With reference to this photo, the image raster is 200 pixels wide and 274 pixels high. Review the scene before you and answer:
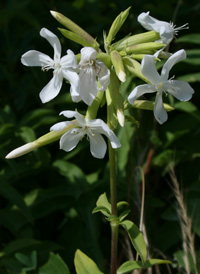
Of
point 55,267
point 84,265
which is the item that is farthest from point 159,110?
point 55,267

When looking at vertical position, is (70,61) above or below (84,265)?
above

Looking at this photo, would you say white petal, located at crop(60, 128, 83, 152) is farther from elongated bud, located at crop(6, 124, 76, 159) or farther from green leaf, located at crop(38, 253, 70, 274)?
green leaf, located at crop(38, 253, 70, 274)

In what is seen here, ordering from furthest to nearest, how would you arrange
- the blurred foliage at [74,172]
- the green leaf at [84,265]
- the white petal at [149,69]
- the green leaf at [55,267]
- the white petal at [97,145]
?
the blurred foliage at [74,172] → the green leaf at [55,267] → the green leaf at [84,265] → the white petal at [97,145] → the white petal at [149,69]

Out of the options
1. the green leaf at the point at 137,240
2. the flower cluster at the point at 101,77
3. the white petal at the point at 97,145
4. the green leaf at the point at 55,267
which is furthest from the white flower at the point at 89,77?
the green leaf at the point at 55,267

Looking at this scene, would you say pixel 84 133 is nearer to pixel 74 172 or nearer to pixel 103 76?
pixel 103 76

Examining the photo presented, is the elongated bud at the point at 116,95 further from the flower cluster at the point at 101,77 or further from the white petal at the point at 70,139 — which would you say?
the white petal at the point at 70,139

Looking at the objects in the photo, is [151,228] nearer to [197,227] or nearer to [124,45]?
[197,227]
